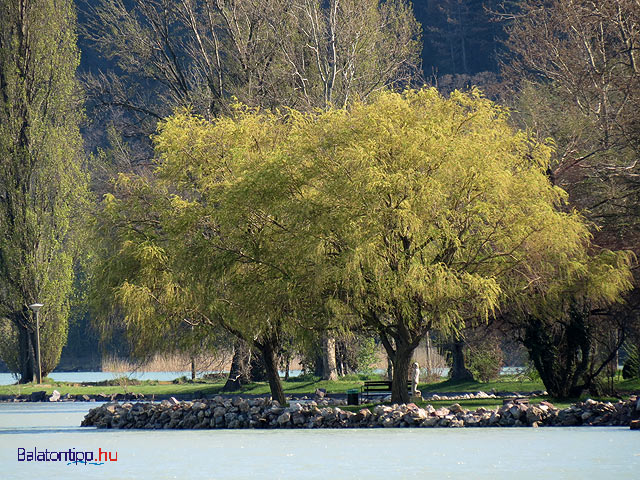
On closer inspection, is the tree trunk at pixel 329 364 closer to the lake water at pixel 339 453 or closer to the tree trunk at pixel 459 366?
the tree trunk at pixel 459 366

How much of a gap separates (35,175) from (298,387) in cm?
1910

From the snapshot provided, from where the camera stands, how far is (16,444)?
22.6 metres

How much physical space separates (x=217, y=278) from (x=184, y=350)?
3.03m

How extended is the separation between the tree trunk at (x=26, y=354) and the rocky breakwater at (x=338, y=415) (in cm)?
2420

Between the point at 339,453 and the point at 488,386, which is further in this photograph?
the point at 488,386

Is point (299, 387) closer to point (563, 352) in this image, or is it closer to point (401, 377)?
point (401, 377)

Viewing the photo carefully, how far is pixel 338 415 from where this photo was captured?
86.0ft

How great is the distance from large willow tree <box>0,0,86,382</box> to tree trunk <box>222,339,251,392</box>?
43.0 ft

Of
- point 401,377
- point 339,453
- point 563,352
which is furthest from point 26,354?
point 339,453

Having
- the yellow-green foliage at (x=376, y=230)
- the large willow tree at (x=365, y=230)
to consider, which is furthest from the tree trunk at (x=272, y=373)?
the yellow-green foliage at (x=376, y=230)

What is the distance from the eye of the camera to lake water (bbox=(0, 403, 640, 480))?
15812 mm

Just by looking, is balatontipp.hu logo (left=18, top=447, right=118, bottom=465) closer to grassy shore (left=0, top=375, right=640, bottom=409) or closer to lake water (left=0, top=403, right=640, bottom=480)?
lake water (left=0, top=403, right=640, bottom=480)

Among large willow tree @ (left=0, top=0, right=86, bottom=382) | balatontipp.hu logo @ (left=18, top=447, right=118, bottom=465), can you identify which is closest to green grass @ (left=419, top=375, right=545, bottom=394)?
balatontipp.hu logo @ (left=18, top=447, right=118, bottom=465)

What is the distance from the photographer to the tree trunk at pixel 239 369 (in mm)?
38281
